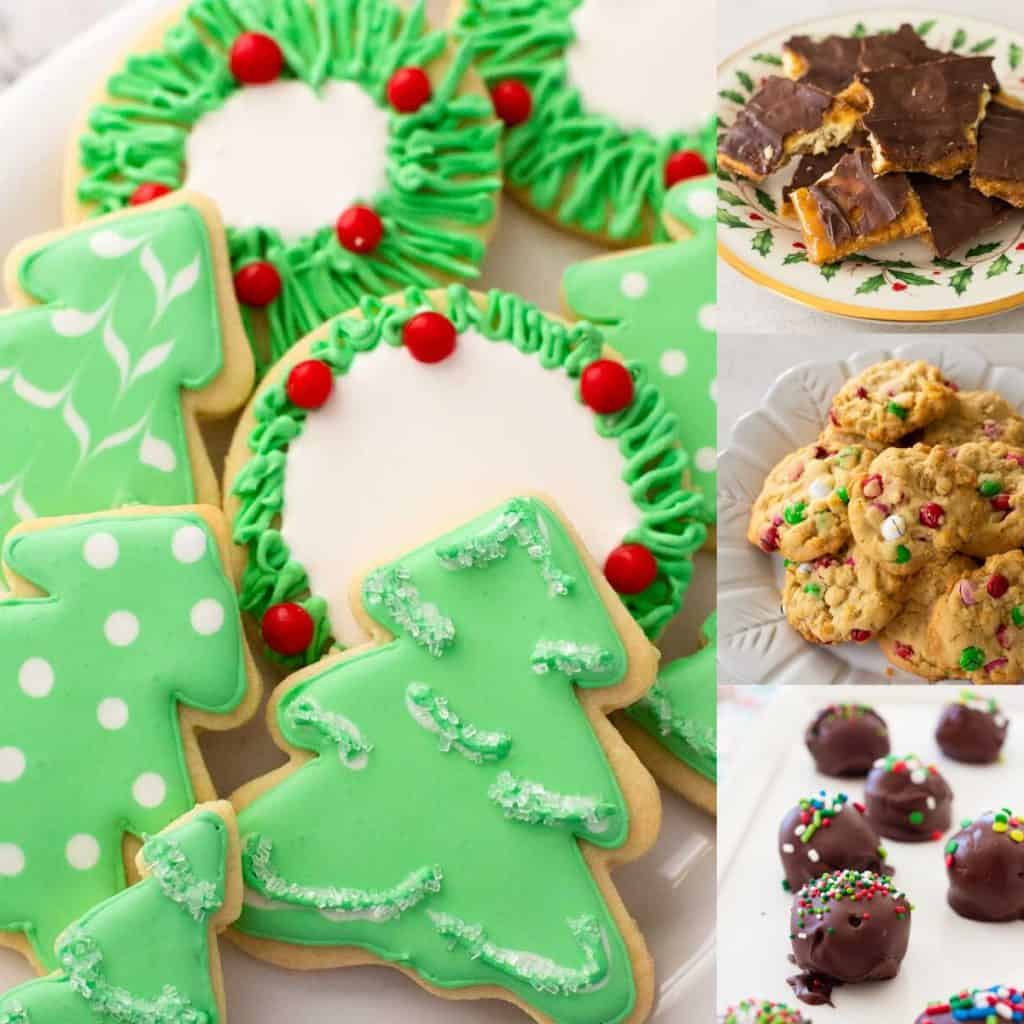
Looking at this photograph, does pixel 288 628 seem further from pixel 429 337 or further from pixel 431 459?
pixel 429 337

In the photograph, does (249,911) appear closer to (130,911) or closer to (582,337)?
(130,911)

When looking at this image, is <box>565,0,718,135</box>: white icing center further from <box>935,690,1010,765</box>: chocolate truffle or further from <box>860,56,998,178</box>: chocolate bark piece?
<box>935,690,1010,765</box>: chocolate truffle

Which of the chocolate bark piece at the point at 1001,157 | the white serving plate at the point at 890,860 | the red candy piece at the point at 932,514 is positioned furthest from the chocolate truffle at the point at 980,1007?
the chocolate bark piece at the point at 1001,157

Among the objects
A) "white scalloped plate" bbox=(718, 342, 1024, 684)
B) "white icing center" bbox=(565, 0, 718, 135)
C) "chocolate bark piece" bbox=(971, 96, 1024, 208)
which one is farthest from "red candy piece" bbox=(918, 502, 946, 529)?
"white icing center" bbox=(565, 0, 718, 135)

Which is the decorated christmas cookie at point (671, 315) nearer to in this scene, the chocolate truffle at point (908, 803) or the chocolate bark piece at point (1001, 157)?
the chocolate bark piece at point (1001, 157)

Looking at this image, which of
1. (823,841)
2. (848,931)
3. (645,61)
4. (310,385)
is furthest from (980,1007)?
(645,61)
